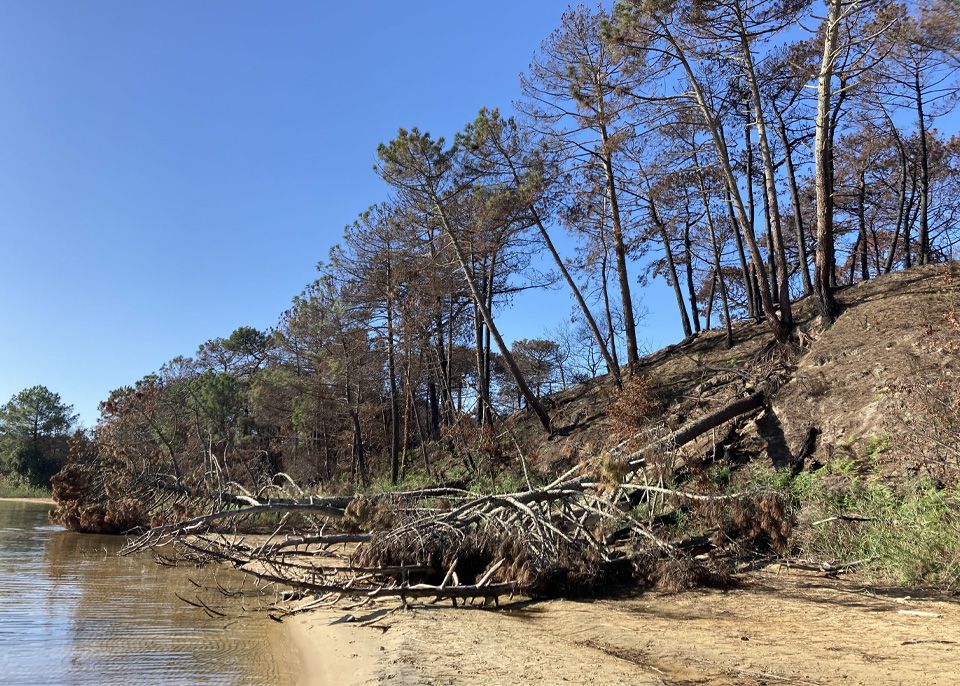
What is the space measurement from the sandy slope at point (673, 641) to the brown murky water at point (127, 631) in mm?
762

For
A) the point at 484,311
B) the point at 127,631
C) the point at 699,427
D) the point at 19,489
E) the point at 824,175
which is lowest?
the point at 127,631

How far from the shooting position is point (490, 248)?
2109cm

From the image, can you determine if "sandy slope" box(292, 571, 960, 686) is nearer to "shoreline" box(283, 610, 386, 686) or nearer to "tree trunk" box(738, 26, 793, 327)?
"shoreline" box(283, 610, 386, 686)

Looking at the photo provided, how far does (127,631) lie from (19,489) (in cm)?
5897

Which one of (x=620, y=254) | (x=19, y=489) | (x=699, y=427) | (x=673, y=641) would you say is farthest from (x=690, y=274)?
(x=19, y=489)

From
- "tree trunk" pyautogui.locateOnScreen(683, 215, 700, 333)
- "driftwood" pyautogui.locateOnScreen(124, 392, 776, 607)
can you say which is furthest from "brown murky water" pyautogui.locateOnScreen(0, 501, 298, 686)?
"tree trunk" pyautogui.locateOnScreen(683, 215, 700, 333)

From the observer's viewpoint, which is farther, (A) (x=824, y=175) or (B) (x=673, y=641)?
(A) (x=824, y=175)

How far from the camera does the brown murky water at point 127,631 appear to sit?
616 cm

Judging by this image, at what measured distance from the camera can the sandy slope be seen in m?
5.02

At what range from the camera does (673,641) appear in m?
6.11

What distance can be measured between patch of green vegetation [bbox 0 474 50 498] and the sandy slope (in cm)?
5833

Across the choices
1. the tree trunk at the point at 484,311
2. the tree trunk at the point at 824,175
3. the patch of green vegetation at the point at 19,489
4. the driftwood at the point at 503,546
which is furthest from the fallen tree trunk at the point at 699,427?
the patch of green vegetation at the point at 19,489

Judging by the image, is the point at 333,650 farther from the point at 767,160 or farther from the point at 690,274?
the point at 690,274

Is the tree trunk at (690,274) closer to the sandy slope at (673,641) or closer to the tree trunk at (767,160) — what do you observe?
the tree trunk at (767,160)
